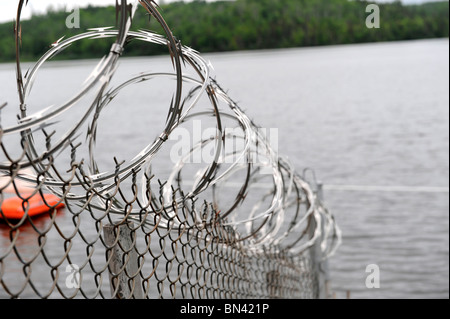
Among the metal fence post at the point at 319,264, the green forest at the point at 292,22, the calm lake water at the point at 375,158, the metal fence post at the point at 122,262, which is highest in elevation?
the green forest at the point at 292,22

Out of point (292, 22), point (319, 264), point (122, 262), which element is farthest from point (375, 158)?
point (292, 22)

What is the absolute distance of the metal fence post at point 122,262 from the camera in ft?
6.22

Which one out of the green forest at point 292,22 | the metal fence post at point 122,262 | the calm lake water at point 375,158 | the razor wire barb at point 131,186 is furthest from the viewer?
the green forest at point 292,22

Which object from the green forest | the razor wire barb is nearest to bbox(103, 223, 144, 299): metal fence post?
the razor wire barb

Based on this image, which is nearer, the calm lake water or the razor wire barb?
the razor wire barb

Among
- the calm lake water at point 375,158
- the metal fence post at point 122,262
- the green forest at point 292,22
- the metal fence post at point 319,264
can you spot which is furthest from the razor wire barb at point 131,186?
the green forest at point 292,22

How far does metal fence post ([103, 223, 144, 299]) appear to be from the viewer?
1.90 metres

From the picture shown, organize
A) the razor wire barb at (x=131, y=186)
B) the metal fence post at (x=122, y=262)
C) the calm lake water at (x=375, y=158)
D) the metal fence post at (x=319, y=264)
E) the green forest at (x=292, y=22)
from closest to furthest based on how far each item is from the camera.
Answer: the razor wire barb at (x=131, y=186), the metal fence post at (x=122, y=262), the metal fence post at (x=319, y=264), the calm lake water at (x=375, y=158), the green forest at (x=292, y=22)

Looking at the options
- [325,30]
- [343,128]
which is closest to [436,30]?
[325,30]

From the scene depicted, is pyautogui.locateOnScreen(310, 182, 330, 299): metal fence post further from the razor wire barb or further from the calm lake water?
the calm lake water

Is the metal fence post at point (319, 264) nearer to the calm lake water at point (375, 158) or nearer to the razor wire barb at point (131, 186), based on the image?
the razor wire barb at point (131, 186)

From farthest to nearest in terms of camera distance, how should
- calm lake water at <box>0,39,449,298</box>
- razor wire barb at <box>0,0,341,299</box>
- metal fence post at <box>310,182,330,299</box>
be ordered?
calm lake water at <box>0,39,449,298</box>, metal fence post at <box>310,182,330,299</box>, razor wire barb at <box>0,0,341,299</box>
